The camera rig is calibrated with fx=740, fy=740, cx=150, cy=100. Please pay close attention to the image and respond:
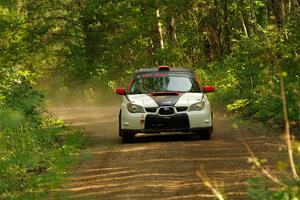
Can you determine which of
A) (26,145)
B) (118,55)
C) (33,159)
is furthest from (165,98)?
(118,55)

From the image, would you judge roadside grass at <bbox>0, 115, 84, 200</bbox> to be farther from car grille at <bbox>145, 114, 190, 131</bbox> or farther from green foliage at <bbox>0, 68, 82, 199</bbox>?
car grille at <bbox>145, 114, 190, 131</bbox>

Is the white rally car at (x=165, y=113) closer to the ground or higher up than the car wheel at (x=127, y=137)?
higher up

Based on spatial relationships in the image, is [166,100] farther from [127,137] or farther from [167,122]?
[127,137]

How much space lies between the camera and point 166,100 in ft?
51.8

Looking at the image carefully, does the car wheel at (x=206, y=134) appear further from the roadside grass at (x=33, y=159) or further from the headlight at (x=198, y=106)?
the roadside grass at (x=33, y=159)

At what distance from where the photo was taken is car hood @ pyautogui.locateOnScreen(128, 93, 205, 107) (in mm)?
15719

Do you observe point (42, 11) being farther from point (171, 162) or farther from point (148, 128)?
point (171, 162)

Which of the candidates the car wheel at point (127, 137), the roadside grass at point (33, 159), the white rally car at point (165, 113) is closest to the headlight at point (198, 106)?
the white rally car at point (165, 113)

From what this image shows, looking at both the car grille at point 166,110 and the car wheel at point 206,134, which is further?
the car wheel at point 206,134

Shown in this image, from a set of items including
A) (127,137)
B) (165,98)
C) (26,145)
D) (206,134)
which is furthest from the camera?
(127,137)

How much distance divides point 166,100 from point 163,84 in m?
1.06

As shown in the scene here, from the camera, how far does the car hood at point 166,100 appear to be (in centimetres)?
1572

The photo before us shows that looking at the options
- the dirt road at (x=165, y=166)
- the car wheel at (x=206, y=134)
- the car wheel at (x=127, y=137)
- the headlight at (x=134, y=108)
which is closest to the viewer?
the dirt road at (x=165, y=166)

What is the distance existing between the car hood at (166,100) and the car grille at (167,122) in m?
0.27
